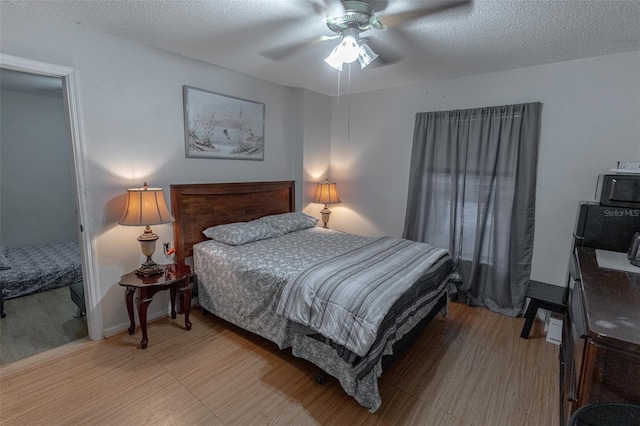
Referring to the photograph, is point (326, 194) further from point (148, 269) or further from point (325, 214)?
point (148, 269)

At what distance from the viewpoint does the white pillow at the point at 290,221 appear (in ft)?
11.0

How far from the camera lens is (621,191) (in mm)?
2127

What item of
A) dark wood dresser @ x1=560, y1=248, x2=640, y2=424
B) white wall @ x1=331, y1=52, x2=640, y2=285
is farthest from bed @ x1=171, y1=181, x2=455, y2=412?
white wall @ x1=331, y1=52, x2=640, y2=285

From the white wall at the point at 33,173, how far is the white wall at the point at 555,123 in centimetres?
415

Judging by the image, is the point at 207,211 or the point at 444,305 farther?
the point at 207,211

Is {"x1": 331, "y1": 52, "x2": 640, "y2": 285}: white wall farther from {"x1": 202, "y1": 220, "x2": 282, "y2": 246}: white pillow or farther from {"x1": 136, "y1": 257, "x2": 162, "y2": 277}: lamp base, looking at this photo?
{"x1": 136, "y1": 257, "x2": 162, "y2": 277}: lamp base

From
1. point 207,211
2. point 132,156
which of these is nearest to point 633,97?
point 207,211

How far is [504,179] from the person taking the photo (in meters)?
3.00

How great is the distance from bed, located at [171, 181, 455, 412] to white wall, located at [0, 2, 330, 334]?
0.95 ft

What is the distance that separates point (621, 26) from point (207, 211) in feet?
11.7

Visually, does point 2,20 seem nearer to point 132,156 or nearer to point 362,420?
point 132,156

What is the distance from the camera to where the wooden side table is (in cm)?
232

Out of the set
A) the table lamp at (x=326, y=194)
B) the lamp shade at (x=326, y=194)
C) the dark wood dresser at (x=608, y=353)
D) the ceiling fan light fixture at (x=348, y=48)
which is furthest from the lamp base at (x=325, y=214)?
the dark wood dresser at (x=608, y=353)

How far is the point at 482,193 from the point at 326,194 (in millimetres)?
1861
